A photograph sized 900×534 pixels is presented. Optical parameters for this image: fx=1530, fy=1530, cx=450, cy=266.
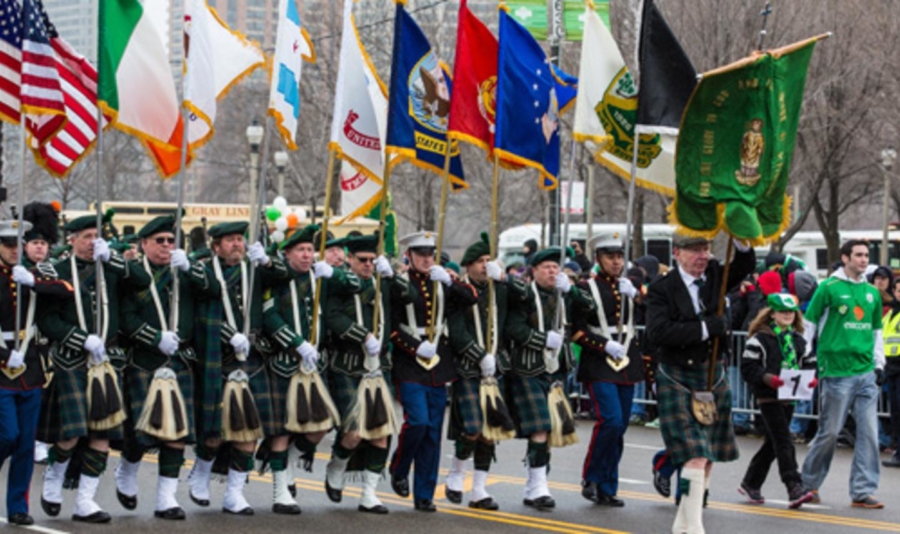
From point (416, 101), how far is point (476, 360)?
199 cm

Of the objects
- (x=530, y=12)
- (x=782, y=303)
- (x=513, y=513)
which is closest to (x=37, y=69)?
(x=513, y=513)

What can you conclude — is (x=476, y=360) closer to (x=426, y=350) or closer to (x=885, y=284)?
(x=426, y=350)

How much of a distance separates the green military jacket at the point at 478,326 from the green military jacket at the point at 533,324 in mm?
60

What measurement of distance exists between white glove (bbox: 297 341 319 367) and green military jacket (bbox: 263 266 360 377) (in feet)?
0.13

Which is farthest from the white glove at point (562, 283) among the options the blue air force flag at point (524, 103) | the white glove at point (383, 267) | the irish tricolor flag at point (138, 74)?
the irish tricolor flag at point (138, 74)

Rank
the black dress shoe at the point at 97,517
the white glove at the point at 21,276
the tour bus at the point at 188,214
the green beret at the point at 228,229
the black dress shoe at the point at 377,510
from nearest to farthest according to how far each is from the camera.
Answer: the white glove at the point at 21,276 < the black dress shoe at the point at 97,517 < the green beret at the point at 228,229 < the black dress shoe at the point at 377,510 < the tour bus at the point at 188,214

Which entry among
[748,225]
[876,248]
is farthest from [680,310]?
[876,248]

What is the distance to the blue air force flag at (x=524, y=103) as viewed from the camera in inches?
446

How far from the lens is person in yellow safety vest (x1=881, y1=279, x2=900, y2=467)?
47.8 feet

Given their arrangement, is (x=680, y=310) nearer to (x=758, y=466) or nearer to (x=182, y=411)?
(x=758, y=466)

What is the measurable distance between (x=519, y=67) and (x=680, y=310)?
8.78 ft

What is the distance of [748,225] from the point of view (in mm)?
9305

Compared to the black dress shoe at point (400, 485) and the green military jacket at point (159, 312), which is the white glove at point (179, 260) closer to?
the green military jacket at point (159, 312)

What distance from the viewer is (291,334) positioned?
10469mm
